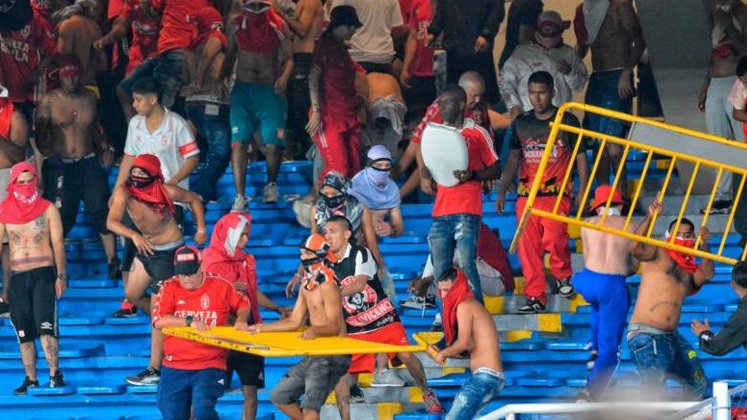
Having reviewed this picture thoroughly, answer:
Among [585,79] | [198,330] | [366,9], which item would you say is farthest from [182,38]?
[198,330]

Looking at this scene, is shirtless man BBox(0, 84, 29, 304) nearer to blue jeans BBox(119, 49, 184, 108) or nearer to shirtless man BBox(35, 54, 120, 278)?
shirtless man BBox(35, 54, 120, 278)

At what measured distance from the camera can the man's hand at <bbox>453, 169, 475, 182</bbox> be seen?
1498cm

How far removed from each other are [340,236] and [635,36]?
4262 millimetres

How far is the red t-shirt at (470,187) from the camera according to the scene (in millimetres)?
15094

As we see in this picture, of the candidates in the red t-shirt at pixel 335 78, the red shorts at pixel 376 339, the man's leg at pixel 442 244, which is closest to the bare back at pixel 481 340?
the red shorts at pixel 376 339

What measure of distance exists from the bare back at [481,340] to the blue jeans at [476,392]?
48mm

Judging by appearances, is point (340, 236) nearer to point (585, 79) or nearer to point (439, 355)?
point (439, 355)

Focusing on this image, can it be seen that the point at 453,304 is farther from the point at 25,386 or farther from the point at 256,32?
the point at 256,32

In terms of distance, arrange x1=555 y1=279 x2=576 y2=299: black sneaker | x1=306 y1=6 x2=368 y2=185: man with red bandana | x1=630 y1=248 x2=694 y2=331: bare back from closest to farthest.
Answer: x1=630 y1=248 x2=694 y2=331: bare back
x1=555 y1=279 x2=576 y2=299: black sneaker
x1=306 y1=6 x2=368 y2=185: man with red bandana

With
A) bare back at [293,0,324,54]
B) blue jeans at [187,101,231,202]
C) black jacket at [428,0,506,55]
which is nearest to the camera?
blue jeans at [187,101,231,202]

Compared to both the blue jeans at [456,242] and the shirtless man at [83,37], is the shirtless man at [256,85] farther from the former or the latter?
the blue jeans at [456,242]

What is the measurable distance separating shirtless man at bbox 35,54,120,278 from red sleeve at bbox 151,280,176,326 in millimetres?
3391

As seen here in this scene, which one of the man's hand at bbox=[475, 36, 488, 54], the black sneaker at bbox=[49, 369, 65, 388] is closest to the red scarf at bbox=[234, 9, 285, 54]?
the man's hand at bbox=[475, 36, 488, 54]

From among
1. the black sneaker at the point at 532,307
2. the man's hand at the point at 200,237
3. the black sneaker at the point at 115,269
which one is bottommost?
the black sneaker at the point at 532,307
